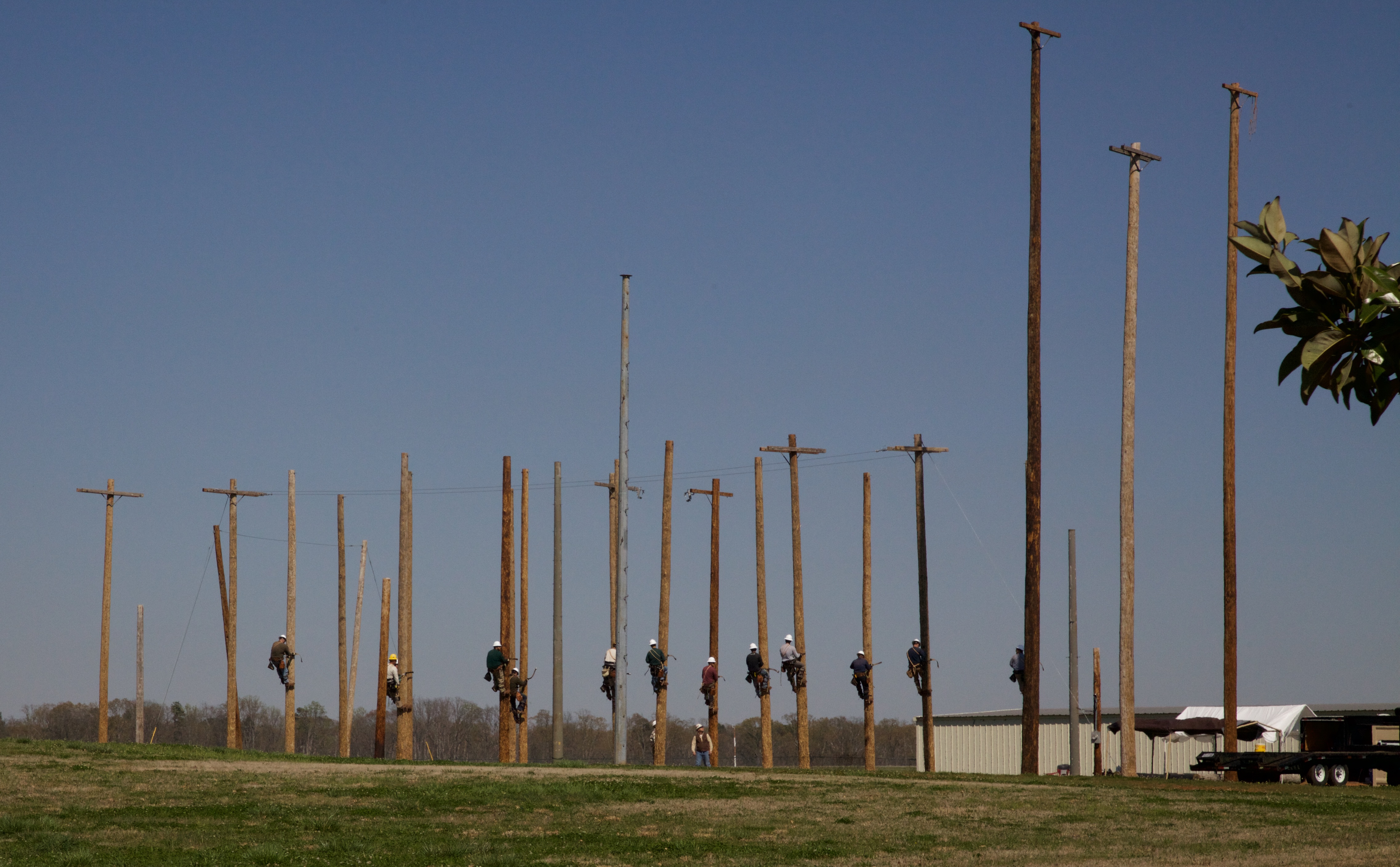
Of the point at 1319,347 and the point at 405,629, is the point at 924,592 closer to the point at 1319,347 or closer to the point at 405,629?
the point at 405,629

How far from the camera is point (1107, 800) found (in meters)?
20.3

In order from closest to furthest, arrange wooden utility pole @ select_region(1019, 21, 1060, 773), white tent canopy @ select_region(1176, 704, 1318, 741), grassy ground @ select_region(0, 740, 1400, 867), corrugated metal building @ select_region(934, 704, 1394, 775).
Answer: grassy ground @ select_region(0, 740, 1400, 867)
wooden utility pole @ select_region(1019, 21, 1060, 773)
white tent canopy @ select_region(1176, 704, 1318, 741)
corrugated metal building @ select_region(934, 704, 1394, 775)

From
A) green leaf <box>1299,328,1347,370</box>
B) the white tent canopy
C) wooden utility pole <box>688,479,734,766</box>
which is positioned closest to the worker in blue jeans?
wooden utility pole <box>688,479,734,766</box>

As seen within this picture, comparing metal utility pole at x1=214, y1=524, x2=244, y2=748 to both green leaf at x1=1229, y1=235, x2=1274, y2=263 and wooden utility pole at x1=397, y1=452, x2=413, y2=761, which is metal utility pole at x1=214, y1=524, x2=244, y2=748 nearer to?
wooden utility pole at x1=397, y1=452, x2=413, y2=761

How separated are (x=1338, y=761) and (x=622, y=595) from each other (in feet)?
49.6

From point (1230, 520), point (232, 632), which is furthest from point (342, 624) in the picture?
point (1230, 520)

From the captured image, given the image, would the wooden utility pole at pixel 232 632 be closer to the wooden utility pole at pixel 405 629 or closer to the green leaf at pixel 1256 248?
the wooden utility pole at pixel 405 629

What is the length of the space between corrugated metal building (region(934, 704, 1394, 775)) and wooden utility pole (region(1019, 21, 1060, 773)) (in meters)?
28.9

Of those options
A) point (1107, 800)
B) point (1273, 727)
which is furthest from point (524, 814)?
point (1273, 727)

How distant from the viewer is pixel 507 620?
39.0 meters

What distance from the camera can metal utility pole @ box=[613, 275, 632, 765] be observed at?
28531 mm

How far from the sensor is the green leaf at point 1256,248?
12.9ft

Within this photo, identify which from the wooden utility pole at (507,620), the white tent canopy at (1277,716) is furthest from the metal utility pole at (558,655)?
the white tent canopy at (1277,716)

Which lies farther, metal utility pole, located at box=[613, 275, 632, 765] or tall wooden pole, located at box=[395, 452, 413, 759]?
tall wooden pole, located at box=[395, 452, 413, 759]
